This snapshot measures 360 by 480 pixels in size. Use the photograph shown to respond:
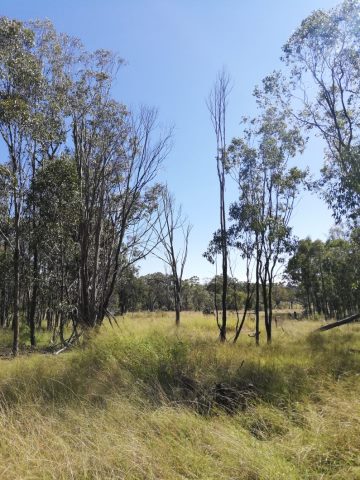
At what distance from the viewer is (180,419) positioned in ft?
16.8

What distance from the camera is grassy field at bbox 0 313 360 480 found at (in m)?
3.91

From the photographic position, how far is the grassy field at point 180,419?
3912 mm

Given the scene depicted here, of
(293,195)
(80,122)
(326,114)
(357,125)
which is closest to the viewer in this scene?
(357,125)

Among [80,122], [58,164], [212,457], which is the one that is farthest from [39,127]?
[212,457]

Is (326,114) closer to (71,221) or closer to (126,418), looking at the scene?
(71,221)

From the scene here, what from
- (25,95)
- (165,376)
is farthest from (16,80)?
(165,376)

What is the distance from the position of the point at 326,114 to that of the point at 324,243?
104ft

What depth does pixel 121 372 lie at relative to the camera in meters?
8.09

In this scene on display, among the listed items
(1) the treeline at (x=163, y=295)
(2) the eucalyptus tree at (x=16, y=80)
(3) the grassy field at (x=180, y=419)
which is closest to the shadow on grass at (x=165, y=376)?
(3) the grassy field at (x=180, y=419)

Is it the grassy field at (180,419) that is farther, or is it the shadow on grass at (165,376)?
the shadow on grass at (165,376)

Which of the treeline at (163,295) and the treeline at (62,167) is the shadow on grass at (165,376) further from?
the treeline at (163,295)

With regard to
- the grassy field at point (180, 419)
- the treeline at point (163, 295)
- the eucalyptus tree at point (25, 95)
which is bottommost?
the grassy field at point (180, 419)

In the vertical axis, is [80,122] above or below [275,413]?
above

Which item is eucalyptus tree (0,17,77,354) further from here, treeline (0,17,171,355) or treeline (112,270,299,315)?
treeline (112,270,299,315)
